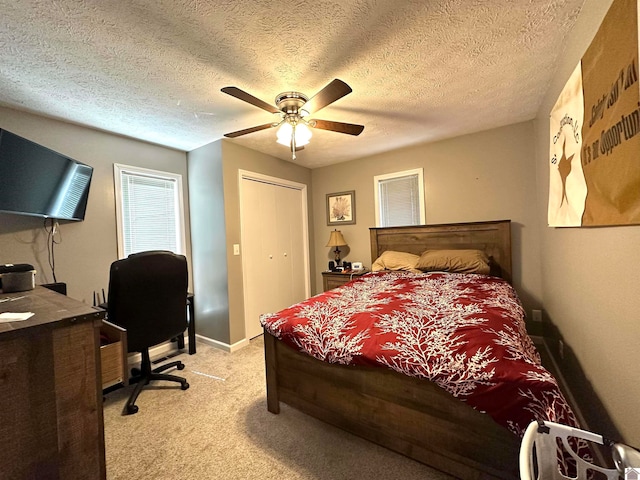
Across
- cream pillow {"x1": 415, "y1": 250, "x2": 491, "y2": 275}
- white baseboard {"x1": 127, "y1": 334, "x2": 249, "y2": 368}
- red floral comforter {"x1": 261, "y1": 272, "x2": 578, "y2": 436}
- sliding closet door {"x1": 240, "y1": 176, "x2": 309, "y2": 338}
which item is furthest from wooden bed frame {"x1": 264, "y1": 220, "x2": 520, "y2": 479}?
cream pillow {"x1": 415, "y1": 250, "x2": 491, "y2": 275}

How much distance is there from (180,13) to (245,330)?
9.53 feet

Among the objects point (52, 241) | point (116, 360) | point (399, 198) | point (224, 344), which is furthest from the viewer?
point (399, 198)

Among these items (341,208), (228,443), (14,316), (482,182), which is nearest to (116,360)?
(14,316)

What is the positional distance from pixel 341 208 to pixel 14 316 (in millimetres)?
3528

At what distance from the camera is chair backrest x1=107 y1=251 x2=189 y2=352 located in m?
1.80

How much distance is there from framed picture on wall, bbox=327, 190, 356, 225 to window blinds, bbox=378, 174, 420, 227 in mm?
437

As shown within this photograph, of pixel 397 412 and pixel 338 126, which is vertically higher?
pixel 338 126

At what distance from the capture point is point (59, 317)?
103 cm

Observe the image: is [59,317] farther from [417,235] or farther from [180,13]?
[417,235]

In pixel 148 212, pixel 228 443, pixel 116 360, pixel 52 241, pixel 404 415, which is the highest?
pixel 148 212

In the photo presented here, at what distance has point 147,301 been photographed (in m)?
1.92

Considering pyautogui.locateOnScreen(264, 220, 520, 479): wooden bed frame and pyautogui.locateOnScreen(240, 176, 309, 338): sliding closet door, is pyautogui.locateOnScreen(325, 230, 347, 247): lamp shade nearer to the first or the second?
pyautogui.locateOnScreen(240, 176, 309, 338): sliding closet door

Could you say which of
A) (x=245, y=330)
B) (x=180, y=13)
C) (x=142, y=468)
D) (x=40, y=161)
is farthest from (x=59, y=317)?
(x=245, y=330)

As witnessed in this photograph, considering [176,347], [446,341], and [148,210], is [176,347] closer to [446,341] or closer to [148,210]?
[148,210]
